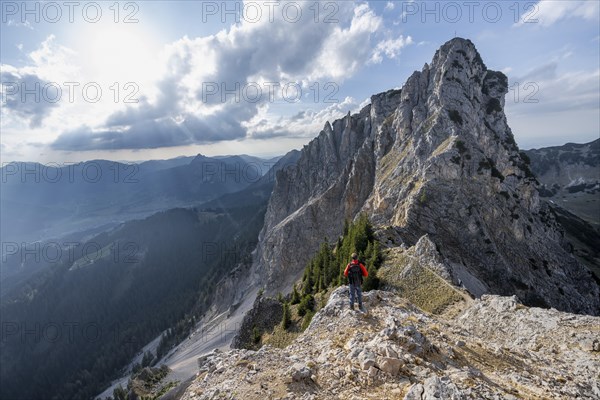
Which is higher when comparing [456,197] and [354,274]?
[456,197]

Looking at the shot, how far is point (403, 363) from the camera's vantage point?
1388 centimetres

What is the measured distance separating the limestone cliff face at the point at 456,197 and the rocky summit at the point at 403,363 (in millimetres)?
16550

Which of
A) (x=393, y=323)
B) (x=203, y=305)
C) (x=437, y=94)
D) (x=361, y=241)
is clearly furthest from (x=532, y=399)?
(x=203, y=305)

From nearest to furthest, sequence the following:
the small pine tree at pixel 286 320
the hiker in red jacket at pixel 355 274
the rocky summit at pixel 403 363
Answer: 1. the rocky summit at pixel 403 363
2. the hiker in red jacket at pixel 355 274
3. the small pine tree at pixel 286 320

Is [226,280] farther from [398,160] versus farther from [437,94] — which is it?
[437,94]

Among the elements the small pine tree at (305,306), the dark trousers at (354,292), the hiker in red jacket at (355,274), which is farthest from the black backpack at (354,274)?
the small pine tree at (305,306)

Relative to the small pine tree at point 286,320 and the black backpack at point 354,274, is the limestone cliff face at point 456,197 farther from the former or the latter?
the small pine tree at point 286,320

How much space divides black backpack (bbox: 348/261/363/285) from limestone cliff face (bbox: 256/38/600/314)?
806 inches

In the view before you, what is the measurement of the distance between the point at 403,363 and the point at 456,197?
62144 mm

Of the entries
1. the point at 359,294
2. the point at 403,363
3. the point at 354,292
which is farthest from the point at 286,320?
the point at 403,363

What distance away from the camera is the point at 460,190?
70.6m

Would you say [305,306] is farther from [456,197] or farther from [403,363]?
[456,197]

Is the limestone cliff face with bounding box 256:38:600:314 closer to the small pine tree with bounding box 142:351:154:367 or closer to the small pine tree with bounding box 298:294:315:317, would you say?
the small pine tree with bounding box 298:294:315:317

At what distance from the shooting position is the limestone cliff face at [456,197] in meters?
62.2
